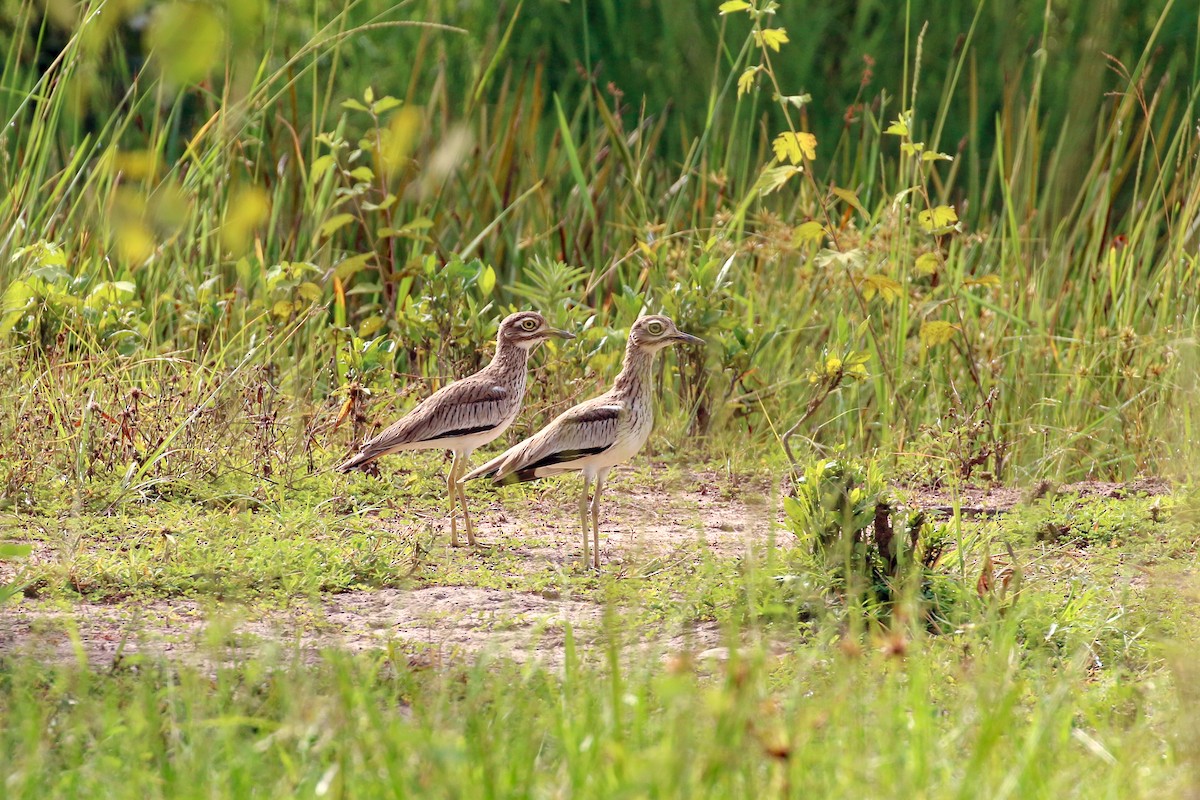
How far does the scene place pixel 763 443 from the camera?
6.95 metres

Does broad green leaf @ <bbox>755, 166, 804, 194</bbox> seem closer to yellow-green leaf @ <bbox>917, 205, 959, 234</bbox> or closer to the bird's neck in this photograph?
yellow-green leaf @ <bbox>917, 205, 959, 234</bbox>

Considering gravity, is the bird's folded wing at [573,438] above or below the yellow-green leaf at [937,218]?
below

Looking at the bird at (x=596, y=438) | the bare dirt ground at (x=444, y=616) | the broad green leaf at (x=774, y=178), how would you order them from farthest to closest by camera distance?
the broad green leaf at (x=774, y=178), the bird at (x=596, y=438), the bare dirt ground at (x=444, y=616)

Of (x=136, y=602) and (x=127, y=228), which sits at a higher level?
(x=127, y=228)

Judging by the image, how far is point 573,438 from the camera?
5.25m

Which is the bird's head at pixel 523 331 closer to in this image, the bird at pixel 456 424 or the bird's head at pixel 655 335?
the bird at pixel 456 424

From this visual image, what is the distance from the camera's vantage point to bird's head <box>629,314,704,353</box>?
569 centimetres

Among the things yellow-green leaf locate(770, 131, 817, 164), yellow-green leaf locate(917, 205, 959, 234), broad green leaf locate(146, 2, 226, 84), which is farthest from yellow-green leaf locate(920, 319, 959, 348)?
broad green leaf locate(146, 2, 226, 84)

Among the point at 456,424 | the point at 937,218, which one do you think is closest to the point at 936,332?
the point at 937,218

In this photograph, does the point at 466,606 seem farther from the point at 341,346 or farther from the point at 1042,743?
the point at 341,346

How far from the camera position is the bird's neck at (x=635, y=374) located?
5602 mm

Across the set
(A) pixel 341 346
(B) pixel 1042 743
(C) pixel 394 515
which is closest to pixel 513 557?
(C) pixel 394 515

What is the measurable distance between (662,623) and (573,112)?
5900mm

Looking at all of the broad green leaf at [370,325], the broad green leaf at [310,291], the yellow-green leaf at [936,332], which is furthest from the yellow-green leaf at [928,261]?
the broad green leaf at [310,291]
